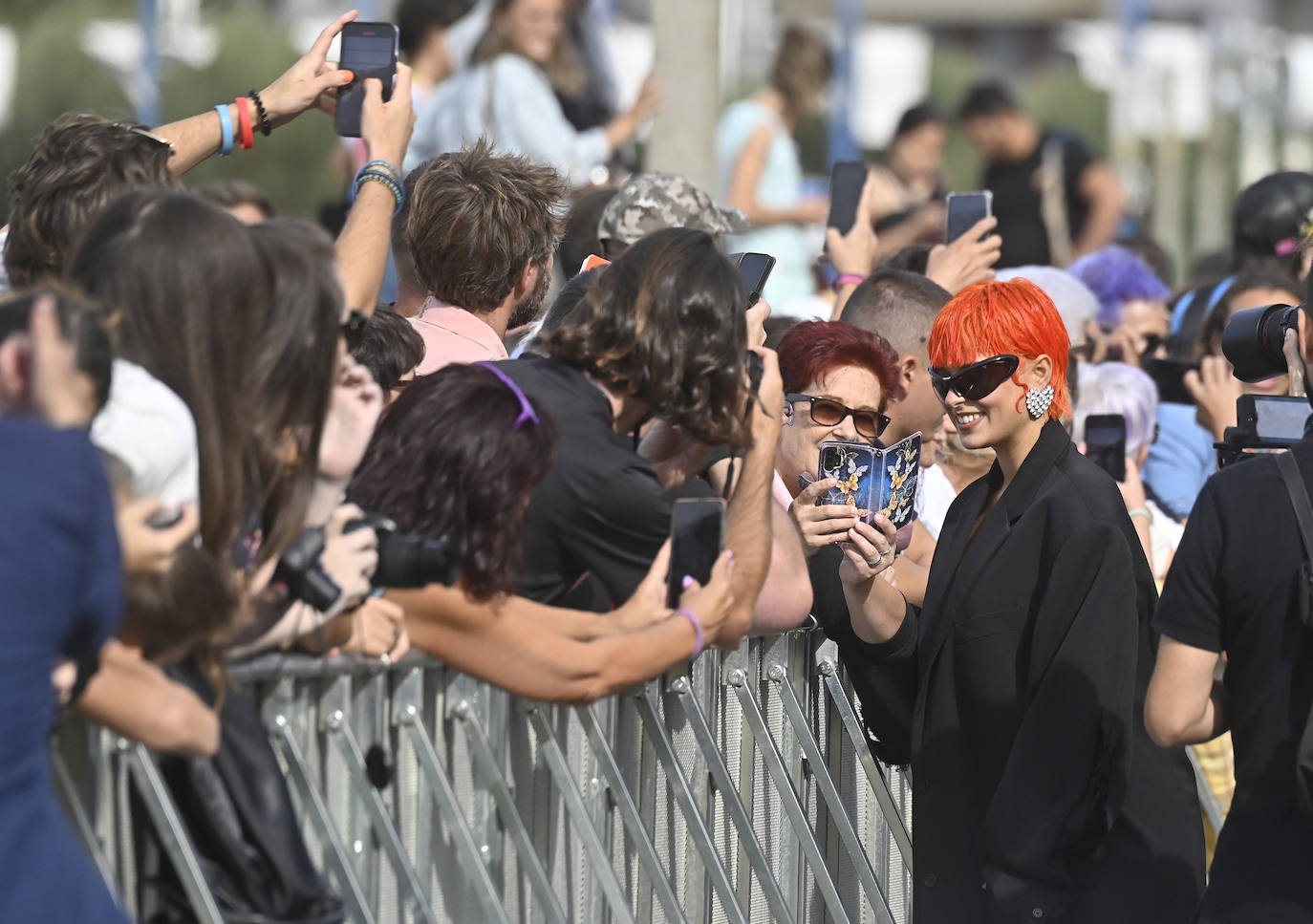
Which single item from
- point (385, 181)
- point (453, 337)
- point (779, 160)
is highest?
point (385, 181)

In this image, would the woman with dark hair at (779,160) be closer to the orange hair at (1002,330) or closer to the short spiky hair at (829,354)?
the short spiky hair at (829,354)

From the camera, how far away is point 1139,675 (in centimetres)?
437

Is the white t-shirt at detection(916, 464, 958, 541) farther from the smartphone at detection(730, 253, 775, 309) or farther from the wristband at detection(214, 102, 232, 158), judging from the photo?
the wristband at detection(214, 102, 232, 158)

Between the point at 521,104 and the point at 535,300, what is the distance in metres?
2.80

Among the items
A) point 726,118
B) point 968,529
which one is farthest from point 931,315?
point 726,118

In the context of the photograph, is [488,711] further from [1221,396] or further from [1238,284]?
[1238,284]

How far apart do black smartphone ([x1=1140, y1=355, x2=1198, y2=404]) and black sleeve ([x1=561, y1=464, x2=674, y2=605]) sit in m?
3.55

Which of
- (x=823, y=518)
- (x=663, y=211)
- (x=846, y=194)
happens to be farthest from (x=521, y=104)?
(x=823, y=518)

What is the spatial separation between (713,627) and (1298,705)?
1.06 m

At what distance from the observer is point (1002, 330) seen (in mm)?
4320

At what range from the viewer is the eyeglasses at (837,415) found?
464 centimetres

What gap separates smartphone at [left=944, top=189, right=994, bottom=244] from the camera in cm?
624

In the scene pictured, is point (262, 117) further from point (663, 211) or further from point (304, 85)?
point (663, 211)

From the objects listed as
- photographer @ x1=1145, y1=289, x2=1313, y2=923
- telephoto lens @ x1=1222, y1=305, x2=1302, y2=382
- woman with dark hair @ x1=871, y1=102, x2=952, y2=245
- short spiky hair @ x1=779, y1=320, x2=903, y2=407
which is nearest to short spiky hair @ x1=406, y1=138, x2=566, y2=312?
short spiky hair @ x1=779, y1=320, x2=903, y2=407
